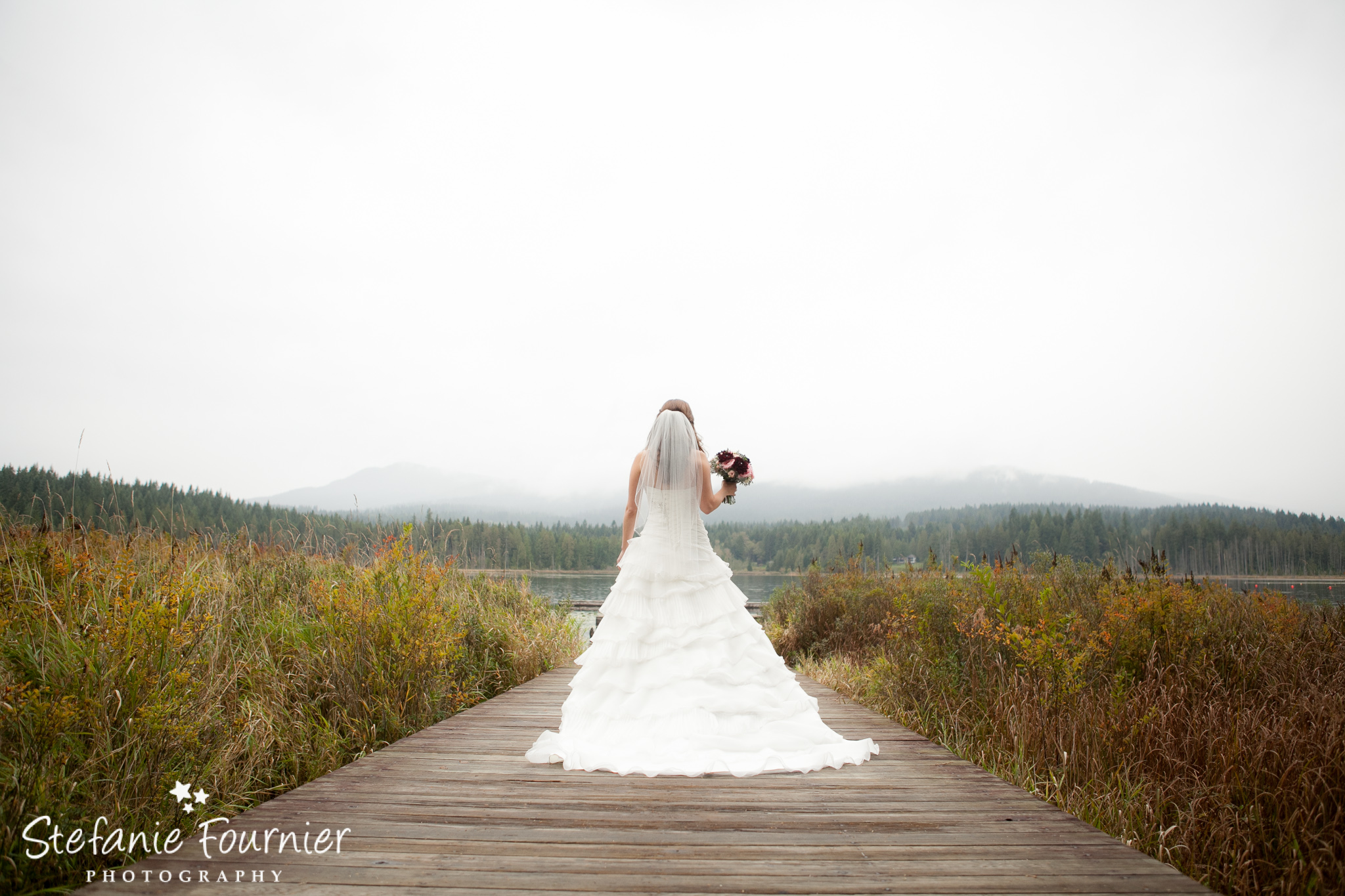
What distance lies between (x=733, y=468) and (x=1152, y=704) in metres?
3.46

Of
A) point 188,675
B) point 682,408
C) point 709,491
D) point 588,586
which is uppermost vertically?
point 682,408

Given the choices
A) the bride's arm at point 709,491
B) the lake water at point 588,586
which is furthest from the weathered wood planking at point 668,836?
the lake water at point 588,586

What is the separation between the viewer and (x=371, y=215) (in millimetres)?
33312

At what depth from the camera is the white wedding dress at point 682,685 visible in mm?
3344

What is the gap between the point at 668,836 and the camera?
233 centimetres

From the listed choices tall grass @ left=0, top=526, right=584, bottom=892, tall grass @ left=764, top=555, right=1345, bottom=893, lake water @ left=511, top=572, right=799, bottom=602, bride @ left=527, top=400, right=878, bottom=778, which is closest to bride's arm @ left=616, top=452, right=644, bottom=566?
bride @ left=527, top=400, right=878, bottom=778

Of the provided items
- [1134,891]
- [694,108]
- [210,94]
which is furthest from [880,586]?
[694,108]

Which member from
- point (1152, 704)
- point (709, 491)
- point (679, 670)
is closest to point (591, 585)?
point (709, 491)

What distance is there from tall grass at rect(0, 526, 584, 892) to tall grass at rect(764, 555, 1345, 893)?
4.45 m

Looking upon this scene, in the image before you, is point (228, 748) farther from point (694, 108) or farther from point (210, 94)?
point (694, 108)

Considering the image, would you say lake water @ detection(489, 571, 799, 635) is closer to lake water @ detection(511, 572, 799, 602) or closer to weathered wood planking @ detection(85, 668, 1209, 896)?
lake water @ detection(511, 572, 799, 602)

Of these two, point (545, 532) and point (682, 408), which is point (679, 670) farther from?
point (545, 532)

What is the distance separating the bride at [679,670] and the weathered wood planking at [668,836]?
0.66ft

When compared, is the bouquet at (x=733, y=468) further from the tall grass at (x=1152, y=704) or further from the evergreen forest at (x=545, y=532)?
the evergreen forest at (x=545, y=532)
